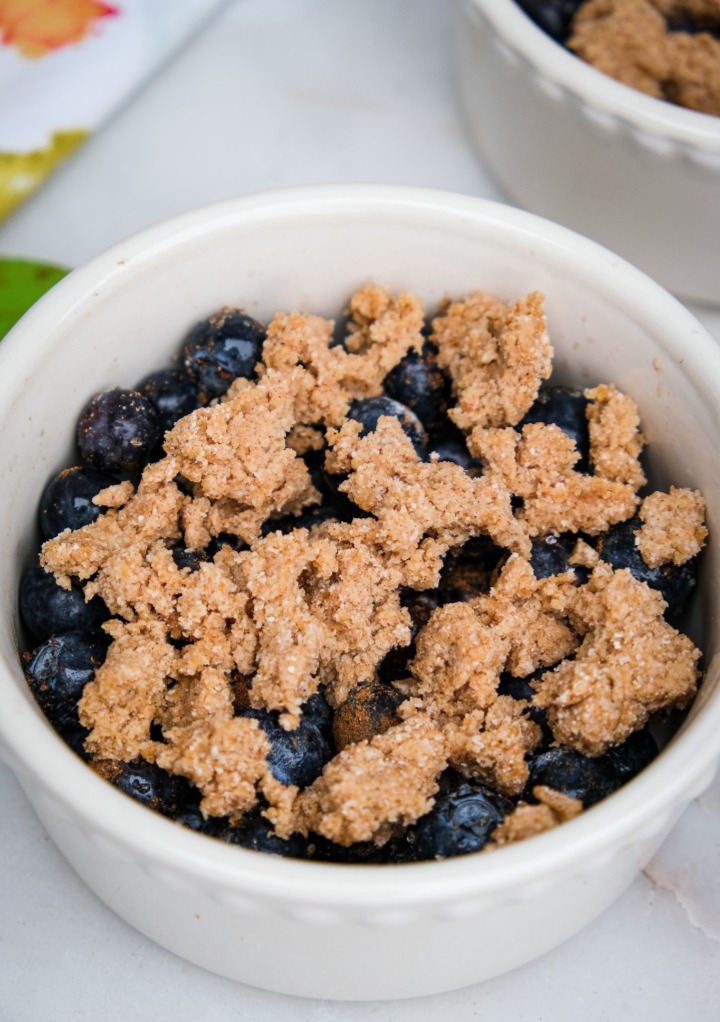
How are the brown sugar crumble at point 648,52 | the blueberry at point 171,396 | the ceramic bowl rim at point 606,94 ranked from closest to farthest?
the blueberry at point 171,396, the ceramic bowl rim at point 606,94, the brown sugar crumble at point 648,52

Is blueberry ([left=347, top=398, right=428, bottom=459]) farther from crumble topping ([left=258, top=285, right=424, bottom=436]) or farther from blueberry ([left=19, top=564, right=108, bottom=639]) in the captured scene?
blueberry ([left=19, top=564, right=108, bottom=639])

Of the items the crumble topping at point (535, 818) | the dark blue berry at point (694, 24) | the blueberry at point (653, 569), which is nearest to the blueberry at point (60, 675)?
the crumble topping at point (535, 818)

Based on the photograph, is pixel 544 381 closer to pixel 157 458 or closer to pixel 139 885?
pixel 157 458

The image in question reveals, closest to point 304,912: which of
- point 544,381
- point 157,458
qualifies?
point 157,458

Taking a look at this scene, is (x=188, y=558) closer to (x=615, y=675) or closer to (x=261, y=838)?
(x=261, y=838)

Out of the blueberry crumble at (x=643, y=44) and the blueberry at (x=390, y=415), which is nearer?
the blueberry at (x=390, y=415)

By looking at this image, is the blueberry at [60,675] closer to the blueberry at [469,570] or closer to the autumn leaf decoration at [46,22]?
the blueberry at [469,570]
